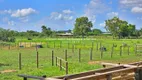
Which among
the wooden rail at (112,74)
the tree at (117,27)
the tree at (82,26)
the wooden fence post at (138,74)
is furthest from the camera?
the tree at (82,26)

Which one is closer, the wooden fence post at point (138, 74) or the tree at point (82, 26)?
the wooden fence post at point (138, 74)

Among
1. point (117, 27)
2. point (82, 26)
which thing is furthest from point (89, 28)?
point (117, 27)

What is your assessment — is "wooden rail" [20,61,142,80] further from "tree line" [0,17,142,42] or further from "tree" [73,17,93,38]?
"tree" [73,17,93,38]

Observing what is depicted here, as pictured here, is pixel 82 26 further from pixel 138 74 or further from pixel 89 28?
pixel 138 74

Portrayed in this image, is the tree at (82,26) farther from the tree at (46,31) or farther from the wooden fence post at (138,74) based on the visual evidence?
the wooden fence post at (138,74)

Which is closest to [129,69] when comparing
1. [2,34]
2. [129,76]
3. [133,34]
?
[129,76]

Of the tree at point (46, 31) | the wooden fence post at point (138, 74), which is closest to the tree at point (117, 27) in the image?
the tree at point (46, 31)

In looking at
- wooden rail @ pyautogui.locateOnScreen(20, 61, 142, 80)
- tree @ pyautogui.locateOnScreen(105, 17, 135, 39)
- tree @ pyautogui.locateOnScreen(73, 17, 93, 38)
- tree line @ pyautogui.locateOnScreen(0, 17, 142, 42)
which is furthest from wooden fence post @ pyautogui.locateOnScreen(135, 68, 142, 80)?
tree @ pyautogui.locateOnScreen(73, 17, 93, 38)

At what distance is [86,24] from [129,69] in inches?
5214

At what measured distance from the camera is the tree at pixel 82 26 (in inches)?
5343

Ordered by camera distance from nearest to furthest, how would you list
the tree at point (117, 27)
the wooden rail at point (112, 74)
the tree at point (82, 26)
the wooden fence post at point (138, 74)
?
1. the wooden rail at point (112, 74)
2. the wooden fence post at point (138, 74)
3. the tree at point (117, 27)
4. the tree at point (82, 26)

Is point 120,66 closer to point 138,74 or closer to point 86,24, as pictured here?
point 138,74

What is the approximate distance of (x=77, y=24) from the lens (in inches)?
5522

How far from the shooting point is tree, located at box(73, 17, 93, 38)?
445 ft
